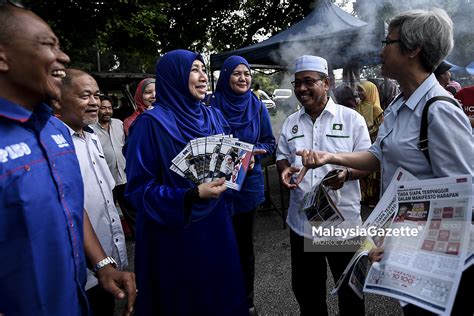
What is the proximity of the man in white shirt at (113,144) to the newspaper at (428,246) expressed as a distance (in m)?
3.25

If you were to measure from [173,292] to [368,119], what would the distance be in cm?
467

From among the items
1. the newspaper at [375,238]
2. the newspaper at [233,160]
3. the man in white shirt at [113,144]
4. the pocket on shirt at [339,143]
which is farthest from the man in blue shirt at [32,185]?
the man in white shirt at [113,144]

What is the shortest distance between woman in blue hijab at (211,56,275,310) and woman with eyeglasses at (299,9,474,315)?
4.55 ft

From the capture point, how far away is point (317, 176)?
2342mm

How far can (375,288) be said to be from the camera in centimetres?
136

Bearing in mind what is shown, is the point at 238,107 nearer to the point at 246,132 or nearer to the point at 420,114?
the point at 246,132

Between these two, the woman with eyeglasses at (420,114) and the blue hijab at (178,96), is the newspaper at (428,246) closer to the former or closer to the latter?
the woman with eyeglasses at (420,114)

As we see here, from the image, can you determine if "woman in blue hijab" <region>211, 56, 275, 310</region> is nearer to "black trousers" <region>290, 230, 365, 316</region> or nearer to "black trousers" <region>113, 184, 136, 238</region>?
"black trousers" <region>290, 230, 365, 316</region>

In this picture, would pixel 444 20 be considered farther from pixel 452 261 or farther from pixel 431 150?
pixel 452 261

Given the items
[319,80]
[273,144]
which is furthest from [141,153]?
[273,144]

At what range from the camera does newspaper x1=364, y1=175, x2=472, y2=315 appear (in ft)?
4.01

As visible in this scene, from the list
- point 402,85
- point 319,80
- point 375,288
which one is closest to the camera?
point 375,288

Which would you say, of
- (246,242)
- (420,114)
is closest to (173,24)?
(246,242)

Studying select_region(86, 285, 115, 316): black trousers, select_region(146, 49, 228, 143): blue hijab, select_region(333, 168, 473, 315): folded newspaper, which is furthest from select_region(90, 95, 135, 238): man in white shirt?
select_region(333, 168, 473, 315): folded newspaper
